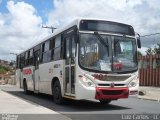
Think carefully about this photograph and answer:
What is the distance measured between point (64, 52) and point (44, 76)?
145 inches

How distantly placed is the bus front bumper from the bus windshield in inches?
27.3

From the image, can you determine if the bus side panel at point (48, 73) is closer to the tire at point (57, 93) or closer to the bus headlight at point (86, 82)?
the tire at point (57, 93)

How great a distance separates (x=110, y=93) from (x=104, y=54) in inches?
56.1

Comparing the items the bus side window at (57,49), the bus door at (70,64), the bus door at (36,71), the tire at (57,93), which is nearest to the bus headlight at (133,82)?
the bus door at (70,64)

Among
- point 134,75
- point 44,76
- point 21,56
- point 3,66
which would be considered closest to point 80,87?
point 134,75

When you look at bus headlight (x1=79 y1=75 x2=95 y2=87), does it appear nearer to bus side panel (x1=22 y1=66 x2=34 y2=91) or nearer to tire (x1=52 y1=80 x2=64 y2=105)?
tire (x1=52 y1=80 x2=64 y2=105)

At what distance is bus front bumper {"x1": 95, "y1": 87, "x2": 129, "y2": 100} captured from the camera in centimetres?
1420

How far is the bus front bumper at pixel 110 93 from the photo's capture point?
1420cm

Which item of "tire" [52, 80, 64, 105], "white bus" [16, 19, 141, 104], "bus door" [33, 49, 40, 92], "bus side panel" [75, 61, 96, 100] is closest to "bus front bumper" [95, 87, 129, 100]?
"white bus" [16, 19, 141, 104]

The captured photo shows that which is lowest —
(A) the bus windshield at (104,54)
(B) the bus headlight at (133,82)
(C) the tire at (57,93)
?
(C) the tire at (57,93)

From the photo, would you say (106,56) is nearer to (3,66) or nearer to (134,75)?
(134,75)

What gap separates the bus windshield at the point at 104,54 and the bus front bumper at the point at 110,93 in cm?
69

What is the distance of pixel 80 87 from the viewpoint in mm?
14180

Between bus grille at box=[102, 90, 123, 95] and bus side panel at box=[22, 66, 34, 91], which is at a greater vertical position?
bus side panel at box=[22, 66, 34, 91]
